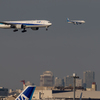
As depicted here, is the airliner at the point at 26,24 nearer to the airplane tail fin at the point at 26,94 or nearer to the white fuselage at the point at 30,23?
the white fuselage at the point at 30,23

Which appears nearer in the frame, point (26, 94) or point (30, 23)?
point (26, 94)

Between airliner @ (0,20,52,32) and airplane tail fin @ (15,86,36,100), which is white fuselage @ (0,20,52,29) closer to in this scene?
airliner @ (0,20,52,32)

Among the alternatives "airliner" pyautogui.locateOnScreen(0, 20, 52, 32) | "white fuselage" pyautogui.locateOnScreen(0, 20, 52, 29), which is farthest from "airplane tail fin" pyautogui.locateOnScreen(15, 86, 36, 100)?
Result: "white fuselage" pyautogui.locateOnScreen(0, 20, 52, 29)

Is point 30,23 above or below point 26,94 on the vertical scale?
above

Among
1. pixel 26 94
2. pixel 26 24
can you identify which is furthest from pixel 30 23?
pixel 26 94

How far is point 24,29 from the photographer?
159625 millimetres

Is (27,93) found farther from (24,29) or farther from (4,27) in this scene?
(4,27)

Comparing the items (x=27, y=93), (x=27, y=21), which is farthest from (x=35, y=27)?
(x=27, y=93)

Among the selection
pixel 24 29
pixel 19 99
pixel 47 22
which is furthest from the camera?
pixel 47 22

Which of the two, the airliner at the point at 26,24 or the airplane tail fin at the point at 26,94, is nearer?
the airplane tail fin at the point at 26,94

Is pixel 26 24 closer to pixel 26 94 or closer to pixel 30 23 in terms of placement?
pixel 30 23

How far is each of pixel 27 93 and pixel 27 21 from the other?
10113 cm

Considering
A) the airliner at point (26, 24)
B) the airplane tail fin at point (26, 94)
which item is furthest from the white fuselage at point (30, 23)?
the airplane tail fin at point (26, 94)

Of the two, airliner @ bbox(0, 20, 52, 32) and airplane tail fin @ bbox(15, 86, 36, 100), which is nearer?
airplane tail fin @ bbox(15, 86, 36, 100)
